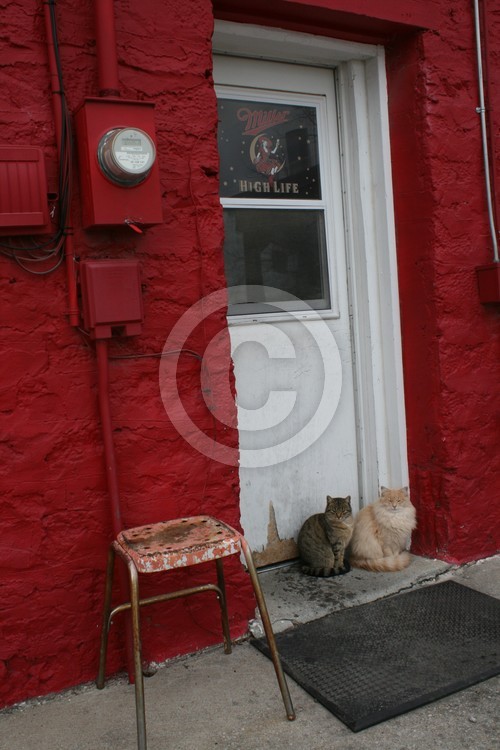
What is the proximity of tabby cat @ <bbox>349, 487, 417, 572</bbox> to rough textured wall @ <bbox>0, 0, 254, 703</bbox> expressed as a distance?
929mm

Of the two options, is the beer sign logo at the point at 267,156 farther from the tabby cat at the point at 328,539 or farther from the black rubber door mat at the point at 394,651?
the black rubber door mat at the point at 394,651

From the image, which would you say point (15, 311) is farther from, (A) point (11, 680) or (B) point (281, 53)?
(B) point (281, 53)

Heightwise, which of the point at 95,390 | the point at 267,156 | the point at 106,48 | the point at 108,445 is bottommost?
the point at 108,445

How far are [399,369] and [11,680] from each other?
8.32 feet

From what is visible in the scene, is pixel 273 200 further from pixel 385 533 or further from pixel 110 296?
pixel 385 533

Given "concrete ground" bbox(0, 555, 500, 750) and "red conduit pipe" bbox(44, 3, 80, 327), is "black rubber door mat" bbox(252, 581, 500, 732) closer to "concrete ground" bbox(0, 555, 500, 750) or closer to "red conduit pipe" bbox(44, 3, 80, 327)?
"concrete ground" bbox(0, 555, 500, 750)

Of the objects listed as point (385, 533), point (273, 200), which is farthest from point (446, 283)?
point (385, 533)

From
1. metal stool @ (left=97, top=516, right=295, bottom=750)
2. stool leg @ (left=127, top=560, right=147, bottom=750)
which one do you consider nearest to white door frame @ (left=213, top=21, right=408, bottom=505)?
metal stool @ (left=97, top=516, right=295, bottom=750)

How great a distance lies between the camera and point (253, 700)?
2.66 m

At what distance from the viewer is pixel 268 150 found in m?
3.80

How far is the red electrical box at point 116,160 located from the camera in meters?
2.60

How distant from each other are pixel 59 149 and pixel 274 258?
4.86 ft

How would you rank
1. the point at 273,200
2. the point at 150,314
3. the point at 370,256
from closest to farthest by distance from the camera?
the point at 150,314 → the point at 273,200 → the point at 370,256

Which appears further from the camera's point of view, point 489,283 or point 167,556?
point 489,283
